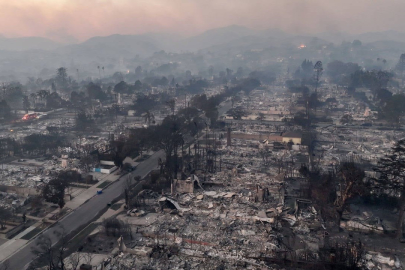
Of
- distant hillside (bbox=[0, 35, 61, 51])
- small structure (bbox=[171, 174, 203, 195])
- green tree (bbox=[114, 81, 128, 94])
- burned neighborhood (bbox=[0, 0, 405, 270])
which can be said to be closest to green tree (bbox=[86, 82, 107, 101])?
green tree (bbox=[114, 81, 128, 94])

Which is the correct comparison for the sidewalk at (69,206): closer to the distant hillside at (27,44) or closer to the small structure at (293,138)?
the small structure at (293,138)

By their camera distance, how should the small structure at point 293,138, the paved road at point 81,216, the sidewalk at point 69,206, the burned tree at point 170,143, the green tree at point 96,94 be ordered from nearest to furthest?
the paved road at point 81,216
the sidewalk at point 69,206
the burned tree at point 170,143
the small structure at point 293,138
the green tree at point 96,94

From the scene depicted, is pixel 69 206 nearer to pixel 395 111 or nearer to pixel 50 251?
pixel 50 251

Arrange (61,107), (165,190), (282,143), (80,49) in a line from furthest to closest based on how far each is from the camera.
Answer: (80,49) < (61,107) < (282,143) < (165,190)

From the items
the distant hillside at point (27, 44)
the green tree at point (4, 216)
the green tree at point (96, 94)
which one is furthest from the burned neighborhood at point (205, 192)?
the distant hillside at point (27, 44)

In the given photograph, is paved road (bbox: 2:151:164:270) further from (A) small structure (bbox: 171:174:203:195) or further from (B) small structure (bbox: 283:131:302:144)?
(B) small structure (bbox: 283:131:302:144)

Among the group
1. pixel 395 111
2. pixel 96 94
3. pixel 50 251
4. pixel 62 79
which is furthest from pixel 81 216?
pixel 62 79

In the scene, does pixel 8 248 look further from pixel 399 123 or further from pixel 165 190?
pixel 399 123

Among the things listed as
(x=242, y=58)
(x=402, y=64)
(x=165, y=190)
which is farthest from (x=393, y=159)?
(x=242, y=58)
